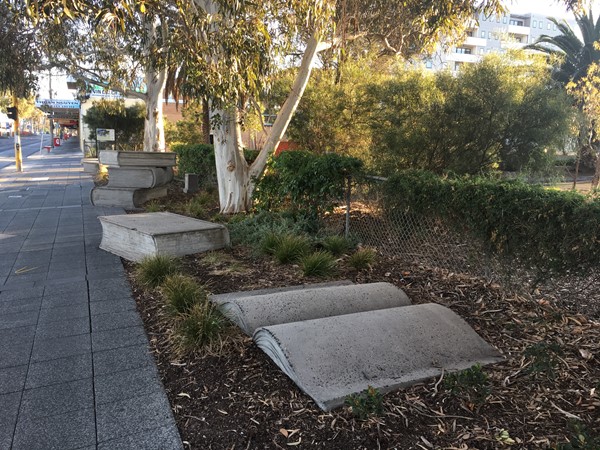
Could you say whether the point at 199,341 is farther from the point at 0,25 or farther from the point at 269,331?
the point at 0,25

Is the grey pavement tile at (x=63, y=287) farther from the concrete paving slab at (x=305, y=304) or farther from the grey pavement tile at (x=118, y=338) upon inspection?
the concrete paving slab at (x=305, y=304)

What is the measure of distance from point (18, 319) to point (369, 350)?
11.0 feet

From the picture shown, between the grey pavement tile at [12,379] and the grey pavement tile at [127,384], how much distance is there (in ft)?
1.65

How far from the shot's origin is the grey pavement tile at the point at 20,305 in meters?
4.75

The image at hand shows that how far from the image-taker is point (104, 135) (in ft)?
91.7

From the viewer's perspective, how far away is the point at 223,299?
4.58 metres

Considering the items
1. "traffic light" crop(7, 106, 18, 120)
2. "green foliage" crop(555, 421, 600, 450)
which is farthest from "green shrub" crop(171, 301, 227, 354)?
"traffic light" crop(7, 106, 18, 120)

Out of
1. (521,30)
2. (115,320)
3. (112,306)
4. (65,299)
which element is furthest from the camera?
(521,30)

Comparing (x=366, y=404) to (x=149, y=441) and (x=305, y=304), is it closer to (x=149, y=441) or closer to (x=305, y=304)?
(x=149, y=441)

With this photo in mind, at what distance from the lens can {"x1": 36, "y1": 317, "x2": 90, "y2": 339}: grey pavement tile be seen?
4.15 metres

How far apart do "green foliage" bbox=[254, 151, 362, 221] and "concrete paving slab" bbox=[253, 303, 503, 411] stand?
11.4 ft

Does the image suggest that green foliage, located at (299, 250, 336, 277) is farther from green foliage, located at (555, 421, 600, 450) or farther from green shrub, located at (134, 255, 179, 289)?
green foliage, located at (555, 421, 600, 450)

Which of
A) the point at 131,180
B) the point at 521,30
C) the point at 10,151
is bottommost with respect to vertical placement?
the point at 131,180

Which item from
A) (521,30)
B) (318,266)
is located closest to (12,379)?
(318,266)
